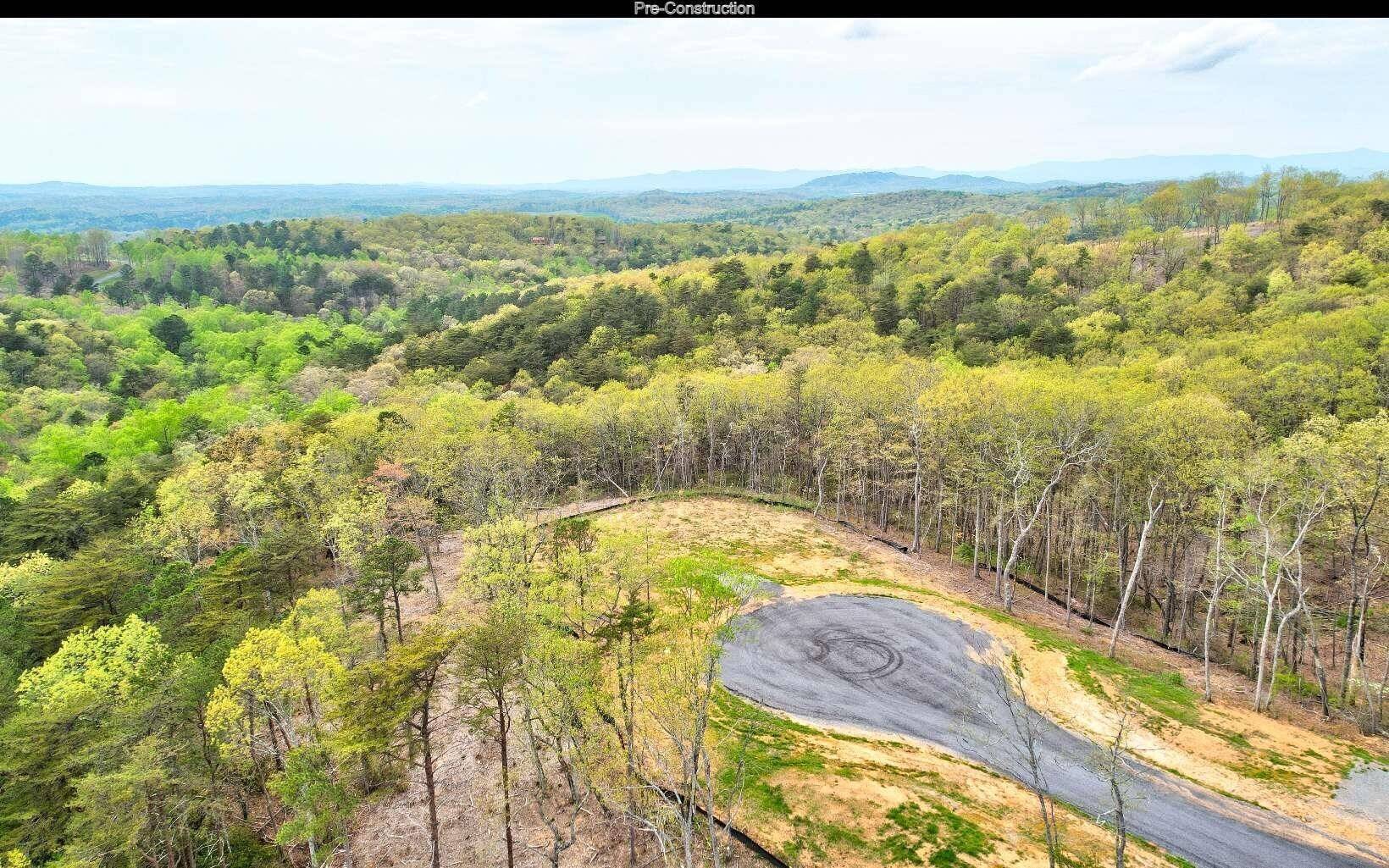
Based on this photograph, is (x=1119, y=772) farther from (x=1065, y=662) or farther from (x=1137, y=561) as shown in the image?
(x=1137, y=561)

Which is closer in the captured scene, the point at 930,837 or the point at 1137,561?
the point at 930,837

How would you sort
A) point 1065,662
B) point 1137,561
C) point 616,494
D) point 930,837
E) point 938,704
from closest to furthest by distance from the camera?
point 930,837
point 938,704
point 1065,662
point 1137,561
point 616,494

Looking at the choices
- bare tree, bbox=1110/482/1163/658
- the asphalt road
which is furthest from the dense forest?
the asphalt road

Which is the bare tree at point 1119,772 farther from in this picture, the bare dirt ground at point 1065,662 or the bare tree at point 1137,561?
the bare tree at point 1137,561

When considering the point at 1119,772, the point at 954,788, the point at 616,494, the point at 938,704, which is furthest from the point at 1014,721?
the point at 616,494

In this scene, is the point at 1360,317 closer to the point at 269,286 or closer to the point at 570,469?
the point at 570,469

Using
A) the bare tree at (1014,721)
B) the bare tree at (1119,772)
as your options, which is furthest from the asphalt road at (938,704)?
the bare tree at (1119,772)

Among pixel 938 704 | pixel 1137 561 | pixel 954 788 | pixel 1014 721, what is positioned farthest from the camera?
pixel 1137 561
